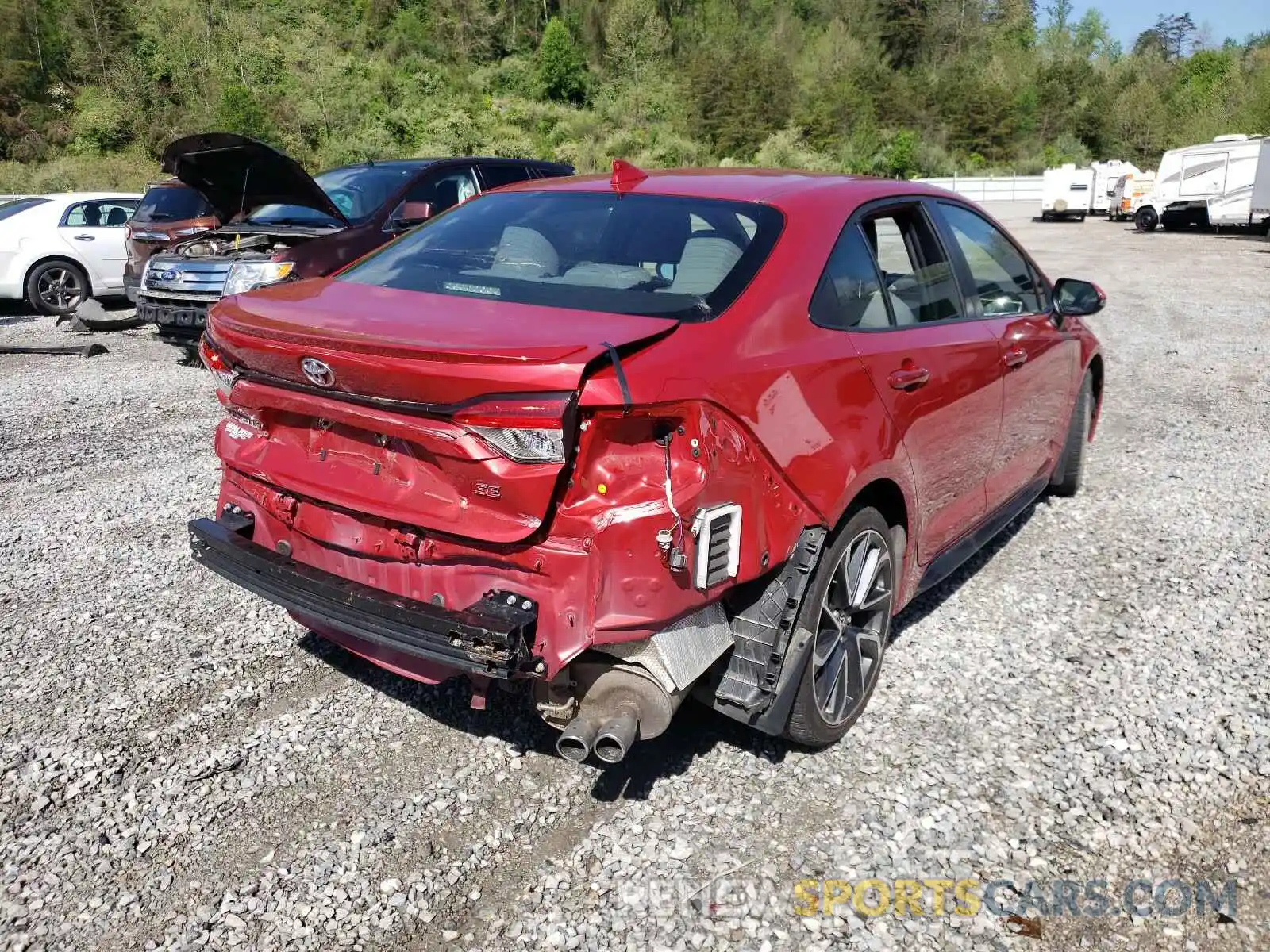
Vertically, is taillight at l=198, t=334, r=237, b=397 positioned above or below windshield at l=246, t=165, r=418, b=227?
below

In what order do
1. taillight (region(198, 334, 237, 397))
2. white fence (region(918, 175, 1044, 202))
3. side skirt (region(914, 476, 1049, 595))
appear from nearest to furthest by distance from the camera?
taillight (region(198, 334, 237, 397)) → side skirt (region(914, 476, 1049, 595)) → white fence (region(918, 175, 1044, 202))

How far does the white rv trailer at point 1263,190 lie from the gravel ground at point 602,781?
27.8 meters

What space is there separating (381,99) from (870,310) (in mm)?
64878

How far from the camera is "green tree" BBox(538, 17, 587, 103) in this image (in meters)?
76.7

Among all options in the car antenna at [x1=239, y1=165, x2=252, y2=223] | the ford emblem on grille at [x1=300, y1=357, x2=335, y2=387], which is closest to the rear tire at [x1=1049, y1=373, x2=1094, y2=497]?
the ford emblem on grille at [x1=300, y1=357, x2=335, y2=387]

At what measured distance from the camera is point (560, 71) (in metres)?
77.1

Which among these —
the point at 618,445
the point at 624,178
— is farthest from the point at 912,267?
the point at 618,445

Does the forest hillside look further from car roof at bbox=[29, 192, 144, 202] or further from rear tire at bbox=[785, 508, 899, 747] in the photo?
rear tire at bbox=[785, 508, 899, 747]

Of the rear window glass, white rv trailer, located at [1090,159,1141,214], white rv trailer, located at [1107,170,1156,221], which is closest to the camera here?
the rear window glass

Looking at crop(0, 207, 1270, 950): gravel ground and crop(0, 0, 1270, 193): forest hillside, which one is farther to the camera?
crop(0, 0, 1270, 193): forest hillside

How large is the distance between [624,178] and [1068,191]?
128ft

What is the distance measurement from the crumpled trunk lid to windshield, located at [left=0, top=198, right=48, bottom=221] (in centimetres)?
1167

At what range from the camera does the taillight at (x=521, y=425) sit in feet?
7.78

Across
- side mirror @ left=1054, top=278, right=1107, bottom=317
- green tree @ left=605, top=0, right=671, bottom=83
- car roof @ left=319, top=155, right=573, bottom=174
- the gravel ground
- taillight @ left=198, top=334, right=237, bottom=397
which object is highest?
green tree @ left=605, top=0, right=671, bottom=83
